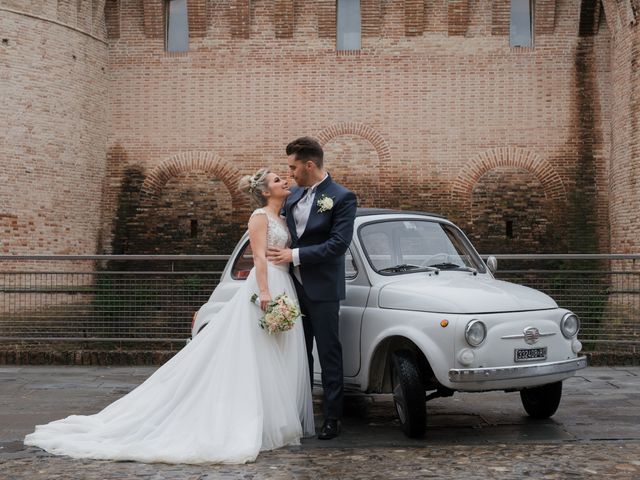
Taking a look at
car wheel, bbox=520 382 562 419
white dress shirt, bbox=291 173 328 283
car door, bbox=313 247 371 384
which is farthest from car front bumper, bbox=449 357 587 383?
white dress shirt, bbox=291 173 328 283

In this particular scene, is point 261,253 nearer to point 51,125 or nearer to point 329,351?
point 329,351

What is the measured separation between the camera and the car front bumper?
548cm

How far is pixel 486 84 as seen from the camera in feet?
64.3

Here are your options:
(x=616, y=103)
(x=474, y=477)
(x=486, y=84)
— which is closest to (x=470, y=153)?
(x=486, y=84)

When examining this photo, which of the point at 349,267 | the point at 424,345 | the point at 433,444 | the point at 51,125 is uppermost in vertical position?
the point at 51,125

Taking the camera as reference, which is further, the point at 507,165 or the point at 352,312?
the point at 507,165

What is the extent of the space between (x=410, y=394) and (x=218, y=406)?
1309 millimetres

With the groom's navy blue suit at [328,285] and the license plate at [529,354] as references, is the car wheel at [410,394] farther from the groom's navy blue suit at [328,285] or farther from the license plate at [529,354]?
the license plate at [529,354]

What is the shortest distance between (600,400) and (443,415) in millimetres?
1705

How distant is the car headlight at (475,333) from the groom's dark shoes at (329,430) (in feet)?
3.84

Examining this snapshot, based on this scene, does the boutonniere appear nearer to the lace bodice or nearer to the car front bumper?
the lace bodice

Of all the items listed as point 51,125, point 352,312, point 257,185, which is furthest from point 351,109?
point 257,185

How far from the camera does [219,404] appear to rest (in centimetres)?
551

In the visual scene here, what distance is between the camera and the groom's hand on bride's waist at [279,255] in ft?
19.2
